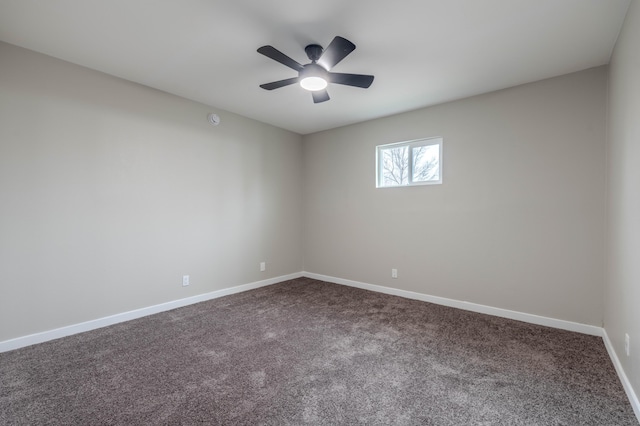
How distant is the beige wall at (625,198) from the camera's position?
1.71 meters

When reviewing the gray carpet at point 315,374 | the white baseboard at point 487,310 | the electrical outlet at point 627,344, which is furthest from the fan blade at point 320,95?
the electrical outlet at point 627,344

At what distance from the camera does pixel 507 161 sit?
312 cm

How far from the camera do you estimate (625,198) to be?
1.98 m

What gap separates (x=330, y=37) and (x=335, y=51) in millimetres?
287

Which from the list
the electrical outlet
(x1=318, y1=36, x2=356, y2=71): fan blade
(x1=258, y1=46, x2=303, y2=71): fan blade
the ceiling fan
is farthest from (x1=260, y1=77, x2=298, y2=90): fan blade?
the electrical outlet

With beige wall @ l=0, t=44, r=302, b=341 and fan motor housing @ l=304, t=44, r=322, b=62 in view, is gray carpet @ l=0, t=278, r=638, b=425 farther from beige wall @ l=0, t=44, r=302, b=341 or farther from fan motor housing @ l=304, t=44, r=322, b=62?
fan motor housing @ l=304, t=44, r=322, b=62

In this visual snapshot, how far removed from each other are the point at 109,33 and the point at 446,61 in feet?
9.20

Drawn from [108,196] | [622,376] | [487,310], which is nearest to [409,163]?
[487,310]

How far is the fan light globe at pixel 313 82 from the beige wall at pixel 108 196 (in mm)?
1879

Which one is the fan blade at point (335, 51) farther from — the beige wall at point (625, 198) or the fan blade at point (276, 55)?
the beige wall at point (625, 198)

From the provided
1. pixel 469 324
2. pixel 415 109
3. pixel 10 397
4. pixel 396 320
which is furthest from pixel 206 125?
pixel 469 324

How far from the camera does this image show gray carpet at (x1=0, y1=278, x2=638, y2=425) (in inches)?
64.6

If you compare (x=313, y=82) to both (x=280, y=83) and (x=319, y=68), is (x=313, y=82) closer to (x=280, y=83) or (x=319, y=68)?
(x=319, y=68)

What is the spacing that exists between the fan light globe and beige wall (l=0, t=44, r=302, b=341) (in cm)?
188
